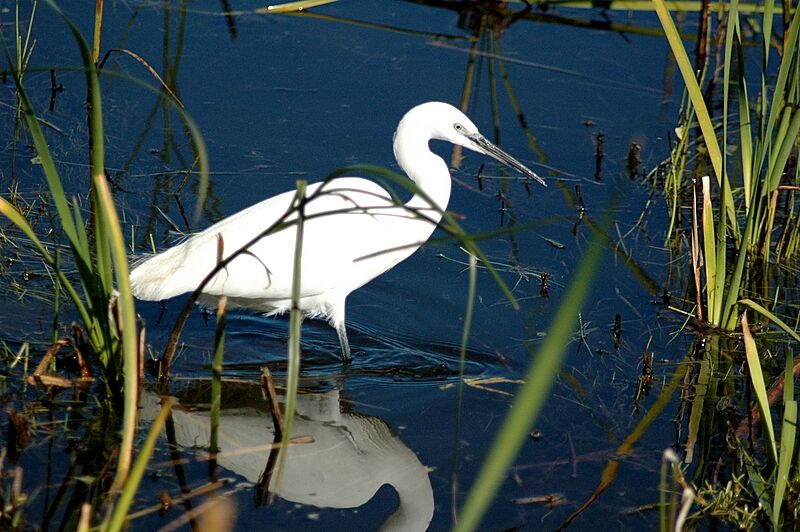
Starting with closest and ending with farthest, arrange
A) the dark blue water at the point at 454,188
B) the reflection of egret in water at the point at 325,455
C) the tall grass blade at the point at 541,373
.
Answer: the tall grass blade at the point at 541,373, the reflection of egret in water at the point at 325,455, the dark blue water at the point at 454,188

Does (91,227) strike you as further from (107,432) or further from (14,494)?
(14,494)

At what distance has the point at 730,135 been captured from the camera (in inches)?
283

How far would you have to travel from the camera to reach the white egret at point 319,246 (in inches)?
176

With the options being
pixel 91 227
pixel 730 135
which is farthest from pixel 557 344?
pixel 730 135

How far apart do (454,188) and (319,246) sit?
1928mm

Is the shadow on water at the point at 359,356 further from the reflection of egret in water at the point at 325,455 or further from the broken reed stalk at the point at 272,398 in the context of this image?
the broken reed stalk at the point at 272,398

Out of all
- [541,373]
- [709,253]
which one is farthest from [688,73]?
[541,373]

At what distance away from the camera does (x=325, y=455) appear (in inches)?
155

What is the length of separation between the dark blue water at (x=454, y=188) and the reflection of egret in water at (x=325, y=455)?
6cm


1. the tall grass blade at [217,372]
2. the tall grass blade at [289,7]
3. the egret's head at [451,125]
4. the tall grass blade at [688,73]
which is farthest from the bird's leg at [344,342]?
the tall grass blade at [289,7]

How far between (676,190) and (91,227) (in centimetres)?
317

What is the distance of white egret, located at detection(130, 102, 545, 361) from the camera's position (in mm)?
4473

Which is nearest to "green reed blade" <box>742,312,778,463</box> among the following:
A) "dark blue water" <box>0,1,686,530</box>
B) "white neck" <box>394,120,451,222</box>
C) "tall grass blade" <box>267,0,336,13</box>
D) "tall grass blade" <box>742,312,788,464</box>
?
"tall grass blade" <box>742,312,788,464</box>

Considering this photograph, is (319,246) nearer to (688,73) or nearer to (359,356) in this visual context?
(359,356)
